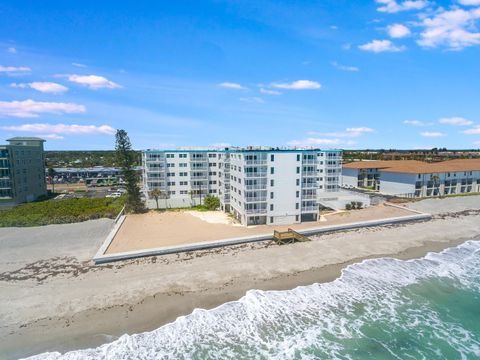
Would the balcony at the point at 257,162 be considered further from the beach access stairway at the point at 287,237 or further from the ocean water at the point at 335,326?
the ocean water at the point at 335,326

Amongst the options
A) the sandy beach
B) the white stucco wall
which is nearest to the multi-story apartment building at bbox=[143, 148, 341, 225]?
the sandy beach

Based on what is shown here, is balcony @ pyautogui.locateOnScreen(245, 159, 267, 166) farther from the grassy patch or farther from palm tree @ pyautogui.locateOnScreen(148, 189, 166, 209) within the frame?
the grassy patch

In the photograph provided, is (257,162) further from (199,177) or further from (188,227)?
(199,177)

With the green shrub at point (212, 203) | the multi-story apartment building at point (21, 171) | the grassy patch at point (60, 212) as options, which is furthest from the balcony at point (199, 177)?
the multi-story apartment building at point (21, 171)

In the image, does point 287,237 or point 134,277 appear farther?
point 287,237

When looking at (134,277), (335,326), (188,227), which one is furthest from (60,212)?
(335,326)

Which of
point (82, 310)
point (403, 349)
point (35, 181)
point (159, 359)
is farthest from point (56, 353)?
point (35, 181)
